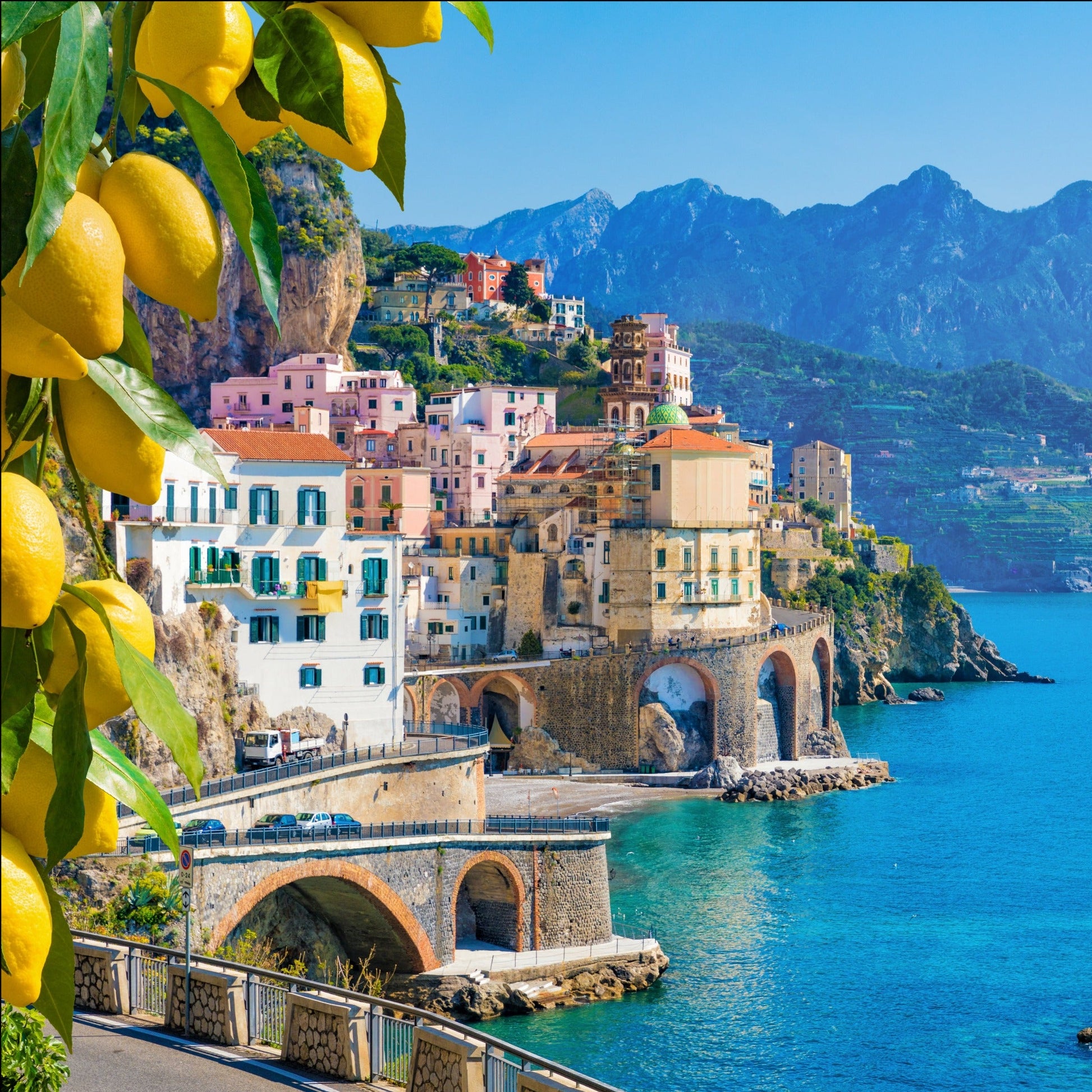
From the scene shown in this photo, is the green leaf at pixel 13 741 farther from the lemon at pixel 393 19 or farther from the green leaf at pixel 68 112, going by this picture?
the lemon at pixel 393 19

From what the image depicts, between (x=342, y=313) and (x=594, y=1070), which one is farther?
(x=342, y=313)

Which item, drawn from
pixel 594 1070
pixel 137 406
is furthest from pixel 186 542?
pixel 137 406

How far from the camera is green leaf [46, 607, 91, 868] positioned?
6.44 ft

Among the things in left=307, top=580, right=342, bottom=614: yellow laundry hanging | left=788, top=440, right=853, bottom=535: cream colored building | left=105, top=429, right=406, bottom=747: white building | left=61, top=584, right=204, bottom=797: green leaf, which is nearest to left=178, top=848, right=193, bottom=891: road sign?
left=105, top=429, right=406, bottom=747: white building

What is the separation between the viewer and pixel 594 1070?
103 feet

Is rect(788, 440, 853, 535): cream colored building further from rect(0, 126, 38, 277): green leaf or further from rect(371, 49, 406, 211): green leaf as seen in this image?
rect(0, 126, 38, 277): green leaf

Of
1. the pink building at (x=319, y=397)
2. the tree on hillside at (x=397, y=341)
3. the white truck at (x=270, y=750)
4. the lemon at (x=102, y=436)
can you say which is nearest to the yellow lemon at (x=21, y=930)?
the lemon at (x=102, y=436)

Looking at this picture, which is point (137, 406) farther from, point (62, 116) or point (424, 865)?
point (424, 865)

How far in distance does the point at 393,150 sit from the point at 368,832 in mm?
33841

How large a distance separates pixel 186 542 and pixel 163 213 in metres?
40.8

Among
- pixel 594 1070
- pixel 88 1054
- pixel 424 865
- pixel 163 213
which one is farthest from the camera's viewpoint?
pixel 424 865

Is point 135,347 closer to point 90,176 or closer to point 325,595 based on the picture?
point 90,176

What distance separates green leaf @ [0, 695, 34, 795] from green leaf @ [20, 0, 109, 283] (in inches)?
23.1

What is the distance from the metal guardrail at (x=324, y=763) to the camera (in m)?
33.9
